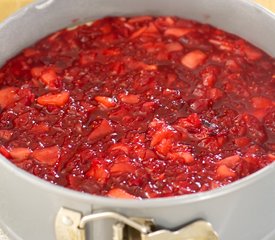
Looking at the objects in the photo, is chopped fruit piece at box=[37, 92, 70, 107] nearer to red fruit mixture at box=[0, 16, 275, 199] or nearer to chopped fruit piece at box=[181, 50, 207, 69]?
red fruit mixture at box=[0, 16, 275, 199]

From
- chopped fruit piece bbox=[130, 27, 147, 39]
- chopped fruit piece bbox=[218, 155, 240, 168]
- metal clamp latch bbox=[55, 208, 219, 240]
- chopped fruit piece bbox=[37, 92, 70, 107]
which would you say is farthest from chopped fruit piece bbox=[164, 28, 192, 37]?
metal clamp latch bbox=[55, 208, 219, 240]

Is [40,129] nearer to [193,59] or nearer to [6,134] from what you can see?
[6,134]

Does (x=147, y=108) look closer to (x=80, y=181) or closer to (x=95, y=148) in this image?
(x=95, y=148)

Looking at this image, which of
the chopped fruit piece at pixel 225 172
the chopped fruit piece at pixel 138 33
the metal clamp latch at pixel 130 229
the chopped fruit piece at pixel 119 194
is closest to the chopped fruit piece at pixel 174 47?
the chopped fruit piece at pixel 138 33

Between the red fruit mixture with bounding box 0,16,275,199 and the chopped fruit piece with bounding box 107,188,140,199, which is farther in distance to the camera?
the red fruit mixture with bounding box 0,16,275,199

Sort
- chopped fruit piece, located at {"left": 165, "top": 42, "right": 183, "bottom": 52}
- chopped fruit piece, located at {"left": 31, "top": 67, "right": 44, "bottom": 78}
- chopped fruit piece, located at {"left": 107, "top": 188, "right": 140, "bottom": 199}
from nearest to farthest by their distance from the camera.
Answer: chopped fruit piece, located at {"left": 107, "top": 188, "right": 140, "bottom": 199} < chopped fruit piece, located at {"left": 31, "top": 67, "right": 44, "bottom": 78} < chopped fruit piece, located at {"left": 165, "top": 42, "right": 183, "bottom": 52}

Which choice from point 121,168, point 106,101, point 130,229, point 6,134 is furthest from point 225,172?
point 6,134

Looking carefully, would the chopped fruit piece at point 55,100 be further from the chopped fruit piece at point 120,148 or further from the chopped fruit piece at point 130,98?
the chopped fruit piece at point 120,148


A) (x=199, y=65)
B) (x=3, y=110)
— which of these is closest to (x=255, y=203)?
(x=199, y=65)
